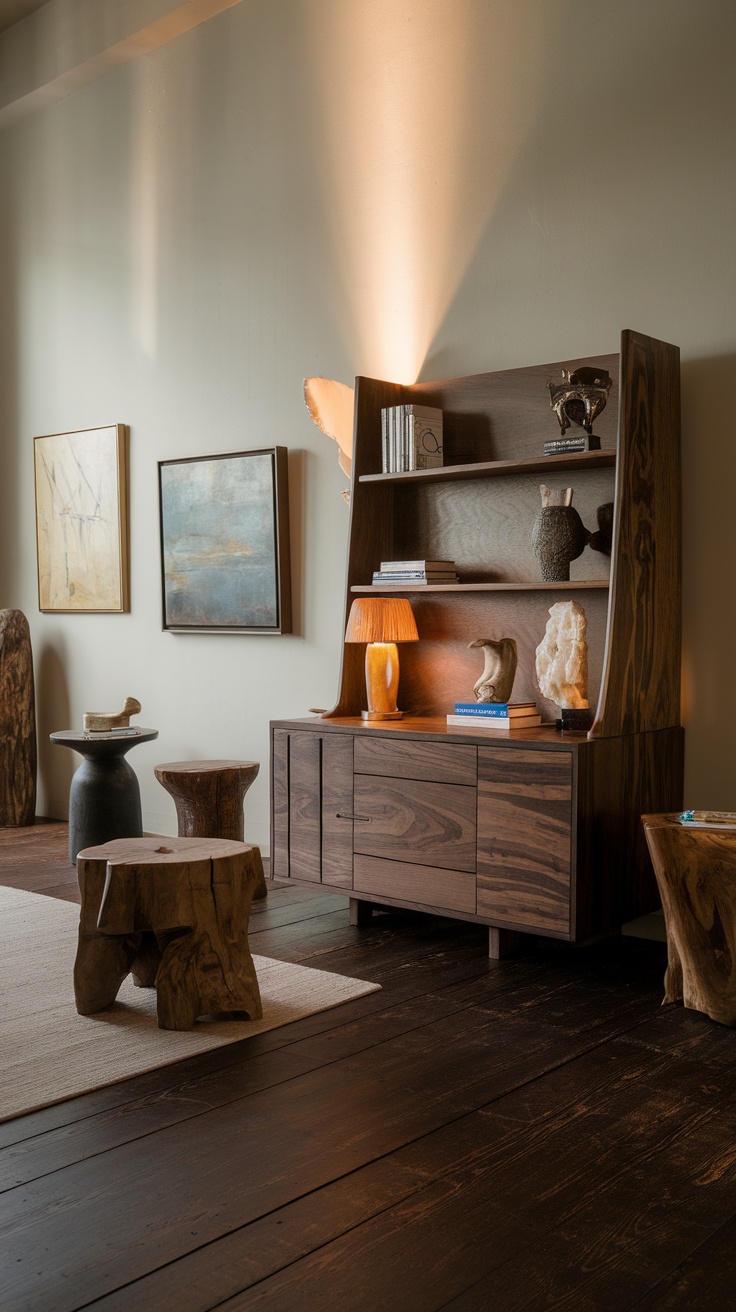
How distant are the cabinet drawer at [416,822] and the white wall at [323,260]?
0.80 m

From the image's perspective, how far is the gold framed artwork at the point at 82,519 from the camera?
5988mm

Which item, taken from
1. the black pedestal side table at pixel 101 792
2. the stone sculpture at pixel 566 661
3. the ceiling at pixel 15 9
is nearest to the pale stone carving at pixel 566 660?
the stone sculpture at pixel 566 661

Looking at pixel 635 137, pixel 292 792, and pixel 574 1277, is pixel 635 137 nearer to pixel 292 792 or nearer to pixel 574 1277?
pixel 292 792

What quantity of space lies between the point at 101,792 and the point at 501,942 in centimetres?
216

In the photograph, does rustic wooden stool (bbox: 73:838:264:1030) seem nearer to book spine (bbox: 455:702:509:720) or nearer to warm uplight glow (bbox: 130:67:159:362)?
book spine (bbox: 455:702:509:720)

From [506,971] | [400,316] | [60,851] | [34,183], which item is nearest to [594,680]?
[506,971]

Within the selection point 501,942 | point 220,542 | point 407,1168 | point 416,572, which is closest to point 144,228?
point 220,542

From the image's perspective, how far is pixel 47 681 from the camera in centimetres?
653

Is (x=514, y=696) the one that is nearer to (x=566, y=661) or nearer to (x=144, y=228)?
(x=566, y=661)

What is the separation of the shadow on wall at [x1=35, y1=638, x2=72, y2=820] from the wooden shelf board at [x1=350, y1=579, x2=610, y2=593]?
2.64 meters

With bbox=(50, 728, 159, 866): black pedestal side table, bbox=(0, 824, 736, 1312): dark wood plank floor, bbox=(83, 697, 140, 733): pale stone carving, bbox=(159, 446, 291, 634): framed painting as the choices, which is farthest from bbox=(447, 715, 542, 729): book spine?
bbox=(83, 697, 140, 733): pale stone carving

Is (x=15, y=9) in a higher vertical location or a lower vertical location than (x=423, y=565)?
higher

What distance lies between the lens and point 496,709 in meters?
3.86

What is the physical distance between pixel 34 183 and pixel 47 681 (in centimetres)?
273
